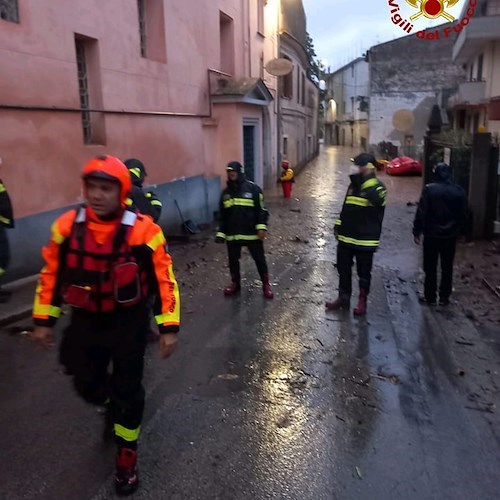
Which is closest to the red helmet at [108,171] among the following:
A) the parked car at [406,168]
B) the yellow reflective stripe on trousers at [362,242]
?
the yellow reflective stripe on trousers at [362,242]

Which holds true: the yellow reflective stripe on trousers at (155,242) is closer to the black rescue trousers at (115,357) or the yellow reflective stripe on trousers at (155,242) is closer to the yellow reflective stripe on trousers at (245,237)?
the black rescue trousers at (115,357)

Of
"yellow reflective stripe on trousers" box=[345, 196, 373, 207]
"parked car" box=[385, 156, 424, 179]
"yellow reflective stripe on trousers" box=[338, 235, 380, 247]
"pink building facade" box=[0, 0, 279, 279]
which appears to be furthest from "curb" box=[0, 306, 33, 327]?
"parked car" box=[385, 156, 424, 179]

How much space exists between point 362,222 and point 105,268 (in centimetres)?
391

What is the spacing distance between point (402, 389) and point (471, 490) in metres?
1.36

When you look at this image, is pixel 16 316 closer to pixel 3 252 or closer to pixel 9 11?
pixel 3 252

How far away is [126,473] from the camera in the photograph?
327 centimetres

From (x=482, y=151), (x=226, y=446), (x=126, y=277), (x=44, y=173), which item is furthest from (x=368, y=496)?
(x=482, y=151)

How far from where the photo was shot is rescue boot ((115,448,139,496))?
3.25 m

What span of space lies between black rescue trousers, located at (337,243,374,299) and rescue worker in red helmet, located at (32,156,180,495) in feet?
12.0

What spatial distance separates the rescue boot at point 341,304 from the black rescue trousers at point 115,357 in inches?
153

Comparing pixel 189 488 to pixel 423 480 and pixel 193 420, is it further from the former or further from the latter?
pixel 423 480

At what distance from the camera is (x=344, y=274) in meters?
6.62

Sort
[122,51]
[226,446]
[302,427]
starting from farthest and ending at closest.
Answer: [122,51], [302,427], [226,446]

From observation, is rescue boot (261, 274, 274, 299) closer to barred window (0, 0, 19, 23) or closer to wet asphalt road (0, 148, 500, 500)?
wet asphalt road (0, 148, 500, 500)
